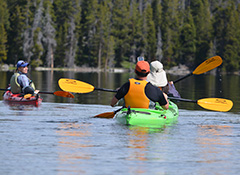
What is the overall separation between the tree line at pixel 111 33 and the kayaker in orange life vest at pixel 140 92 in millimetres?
75234

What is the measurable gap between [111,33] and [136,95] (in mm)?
101562

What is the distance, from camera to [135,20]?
115m

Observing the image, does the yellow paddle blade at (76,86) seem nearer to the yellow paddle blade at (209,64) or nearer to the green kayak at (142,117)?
the green kayak at (142,117)

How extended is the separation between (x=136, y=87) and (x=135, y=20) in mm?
103884

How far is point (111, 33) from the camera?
11306 centimetres

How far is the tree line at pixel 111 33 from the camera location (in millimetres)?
90250

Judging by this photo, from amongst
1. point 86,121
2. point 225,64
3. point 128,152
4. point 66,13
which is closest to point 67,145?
point 128,152

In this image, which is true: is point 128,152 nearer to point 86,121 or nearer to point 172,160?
point 172,160

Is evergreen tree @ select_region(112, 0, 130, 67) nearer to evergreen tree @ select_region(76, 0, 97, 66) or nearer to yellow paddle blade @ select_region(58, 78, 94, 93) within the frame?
evergreen tree @ select_region(76, 0, 97, 66)

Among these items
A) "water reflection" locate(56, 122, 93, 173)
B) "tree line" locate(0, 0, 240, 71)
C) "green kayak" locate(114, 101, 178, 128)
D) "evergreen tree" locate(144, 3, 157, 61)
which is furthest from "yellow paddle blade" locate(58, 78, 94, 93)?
"evergreen tree" locate(144, 3, 157, 61)

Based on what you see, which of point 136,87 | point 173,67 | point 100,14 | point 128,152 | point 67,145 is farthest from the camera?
point 173,67

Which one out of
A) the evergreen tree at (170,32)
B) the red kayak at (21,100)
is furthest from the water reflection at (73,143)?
the evergreen tree at (170,32)

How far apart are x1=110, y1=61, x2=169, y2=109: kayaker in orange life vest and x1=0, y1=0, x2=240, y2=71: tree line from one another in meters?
75.2

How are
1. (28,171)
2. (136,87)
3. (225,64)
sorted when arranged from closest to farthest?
(28,171) → (136,87) → (225,64)
